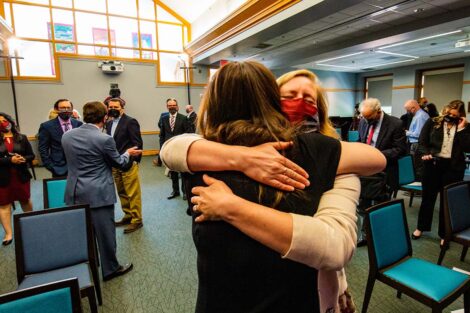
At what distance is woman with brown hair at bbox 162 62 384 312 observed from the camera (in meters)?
0.56

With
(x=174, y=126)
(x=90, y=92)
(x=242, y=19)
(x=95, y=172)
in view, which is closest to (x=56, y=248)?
(x=95, y=172)

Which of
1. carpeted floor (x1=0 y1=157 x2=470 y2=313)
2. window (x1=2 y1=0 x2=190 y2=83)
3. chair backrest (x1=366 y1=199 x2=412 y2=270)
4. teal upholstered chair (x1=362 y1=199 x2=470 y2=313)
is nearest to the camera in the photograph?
teal upholstered chair (x1=362 y1=199 x2=470 y2=313)

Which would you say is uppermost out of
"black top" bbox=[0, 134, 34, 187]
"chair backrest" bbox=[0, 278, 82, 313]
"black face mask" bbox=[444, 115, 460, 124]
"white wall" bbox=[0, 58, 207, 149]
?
"white wall" bbox=[0, 58, 207, 149]

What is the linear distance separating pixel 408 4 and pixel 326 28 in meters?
1.68

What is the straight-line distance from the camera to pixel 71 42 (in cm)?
807

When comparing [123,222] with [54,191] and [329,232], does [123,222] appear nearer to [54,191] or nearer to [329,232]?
[54,191]

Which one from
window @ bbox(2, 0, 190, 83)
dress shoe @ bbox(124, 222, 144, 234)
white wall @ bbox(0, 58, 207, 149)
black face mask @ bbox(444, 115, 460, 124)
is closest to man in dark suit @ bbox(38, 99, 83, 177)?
dress shoe @ bbox(124, 222, 144, 234)

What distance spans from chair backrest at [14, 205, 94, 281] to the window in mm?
7776

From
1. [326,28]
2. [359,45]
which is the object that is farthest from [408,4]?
[359,45]

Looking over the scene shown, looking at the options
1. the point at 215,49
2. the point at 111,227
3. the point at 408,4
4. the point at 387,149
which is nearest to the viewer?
the point at 111,227

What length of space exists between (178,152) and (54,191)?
2477mm

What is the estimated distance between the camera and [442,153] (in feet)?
9.86

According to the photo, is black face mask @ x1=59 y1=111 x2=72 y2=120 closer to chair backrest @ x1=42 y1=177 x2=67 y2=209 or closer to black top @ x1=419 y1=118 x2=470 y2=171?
chair backrest @ x1=42 y1=177 x2=67 y2=209

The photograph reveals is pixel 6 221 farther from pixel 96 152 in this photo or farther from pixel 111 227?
pixel 96 152
